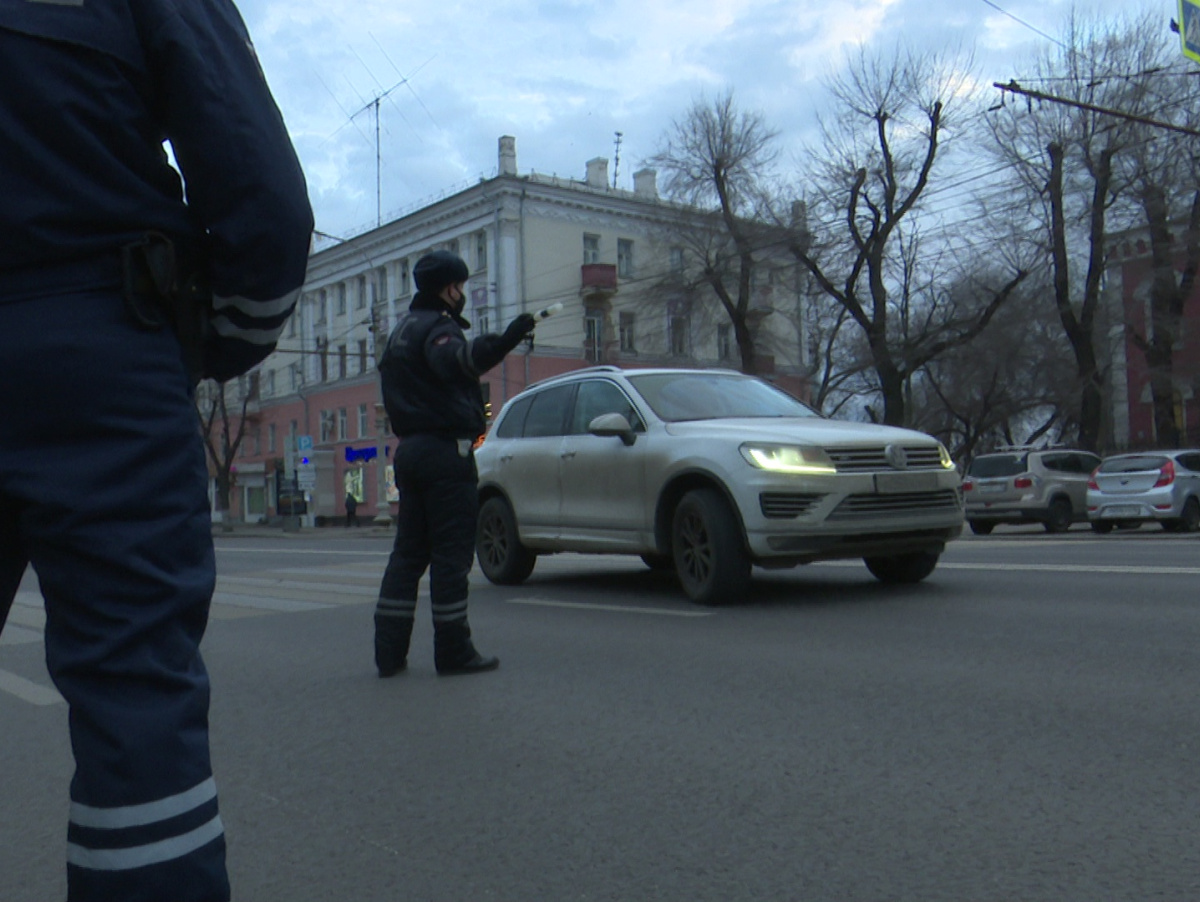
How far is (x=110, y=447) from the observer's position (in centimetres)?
185

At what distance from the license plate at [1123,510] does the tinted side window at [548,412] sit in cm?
1414

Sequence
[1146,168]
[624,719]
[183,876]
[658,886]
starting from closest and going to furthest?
1. [183,876]
2. [658,886]
3. [624,719]
4. [1146,168]

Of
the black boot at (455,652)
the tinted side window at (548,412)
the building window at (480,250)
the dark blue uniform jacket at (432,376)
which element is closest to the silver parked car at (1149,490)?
the tinted side window at (548,412)

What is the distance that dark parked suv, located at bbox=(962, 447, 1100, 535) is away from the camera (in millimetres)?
22703

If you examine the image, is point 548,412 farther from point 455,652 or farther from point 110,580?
point 110,580

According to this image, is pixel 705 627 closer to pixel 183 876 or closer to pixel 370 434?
pixel 183 876

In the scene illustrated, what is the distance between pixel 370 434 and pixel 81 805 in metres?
56.6

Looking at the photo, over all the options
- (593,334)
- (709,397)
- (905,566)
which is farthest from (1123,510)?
(593,334)

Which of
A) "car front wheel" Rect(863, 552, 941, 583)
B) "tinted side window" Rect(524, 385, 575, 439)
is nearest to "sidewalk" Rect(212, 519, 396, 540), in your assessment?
"tinted side window" Rect(524, 385, 575, 439)

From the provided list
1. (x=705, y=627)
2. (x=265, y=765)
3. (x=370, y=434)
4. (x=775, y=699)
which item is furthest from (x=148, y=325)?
(x=370, y=434)

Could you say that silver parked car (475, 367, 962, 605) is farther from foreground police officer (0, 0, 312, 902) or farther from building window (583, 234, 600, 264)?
building window (583, 234, 600, 264)

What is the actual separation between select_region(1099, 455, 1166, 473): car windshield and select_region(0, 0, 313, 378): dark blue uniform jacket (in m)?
21.1

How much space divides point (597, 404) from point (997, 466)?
51.7 feet

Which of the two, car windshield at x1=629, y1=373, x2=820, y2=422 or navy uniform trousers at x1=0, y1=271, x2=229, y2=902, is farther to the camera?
car windshield at x1=629, y1=373, x2=820, y2=422
